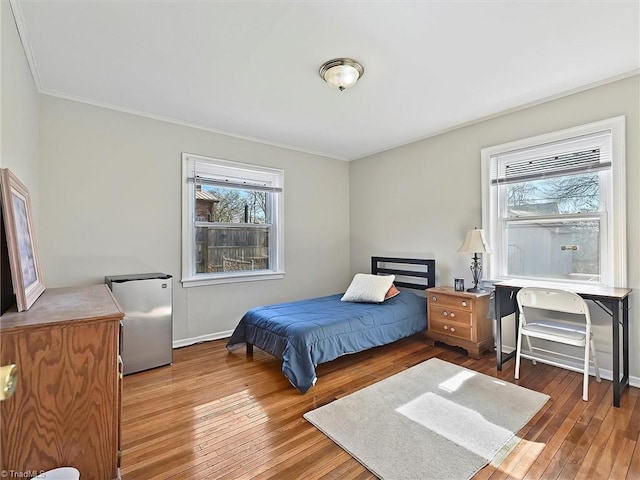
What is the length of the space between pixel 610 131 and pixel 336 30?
253cm

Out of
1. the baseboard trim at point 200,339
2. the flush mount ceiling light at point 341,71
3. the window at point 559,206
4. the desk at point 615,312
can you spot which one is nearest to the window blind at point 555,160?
the window at point 559,206

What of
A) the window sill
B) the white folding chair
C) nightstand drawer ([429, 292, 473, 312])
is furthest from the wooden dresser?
nightstand drawer ([429, 292, 473, 312])

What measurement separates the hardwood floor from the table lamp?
0.82 m

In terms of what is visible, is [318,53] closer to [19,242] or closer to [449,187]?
[19,242]

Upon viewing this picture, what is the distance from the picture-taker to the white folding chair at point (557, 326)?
2.41m

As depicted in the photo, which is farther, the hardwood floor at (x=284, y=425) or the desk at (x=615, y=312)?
the desk at (x=615, y=312)

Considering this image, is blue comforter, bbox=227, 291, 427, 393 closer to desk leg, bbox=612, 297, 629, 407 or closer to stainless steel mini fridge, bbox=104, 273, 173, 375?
stainless steel mini fridge, bbox=104, 273, 173, 375

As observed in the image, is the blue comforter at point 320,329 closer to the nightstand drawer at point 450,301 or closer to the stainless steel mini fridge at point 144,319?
the nightstand drawer at point 450,301

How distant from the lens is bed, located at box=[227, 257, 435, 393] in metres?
2.66

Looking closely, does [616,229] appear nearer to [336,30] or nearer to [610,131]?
[610,131]

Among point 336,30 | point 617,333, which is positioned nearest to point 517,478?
point 617,333

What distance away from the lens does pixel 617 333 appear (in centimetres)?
236

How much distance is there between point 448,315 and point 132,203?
3.58m

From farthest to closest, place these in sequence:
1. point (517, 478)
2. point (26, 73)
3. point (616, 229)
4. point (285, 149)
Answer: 1. point (285, 149)
2. point (616, 229)
3. point (26, 73)
4. point (517, 478)
